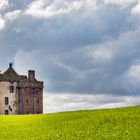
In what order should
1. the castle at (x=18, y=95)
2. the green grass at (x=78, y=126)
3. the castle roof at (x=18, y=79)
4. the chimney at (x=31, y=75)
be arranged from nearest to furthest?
the green grass at (x=78, y=126), the castle at (x=18, y=95), the castle roof at (x=18, y=79), the chimney at (x=31, y=75)

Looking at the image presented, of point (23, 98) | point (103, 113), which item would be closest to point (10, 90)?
point (23, 98)

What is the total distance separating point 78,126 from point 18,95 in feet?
313

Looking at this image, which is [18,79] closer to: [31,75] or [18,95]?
[18,95]

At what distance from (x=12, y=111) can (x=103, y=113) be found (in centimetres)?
8621

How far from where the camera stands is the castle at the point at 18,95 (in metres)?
138

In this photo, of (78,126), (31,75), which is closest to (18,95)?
(31,75)

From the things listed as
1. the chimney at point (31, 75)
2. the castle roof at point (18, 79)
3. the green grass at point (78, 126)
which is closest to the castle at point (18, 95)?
the castle roof at point (18, 79)

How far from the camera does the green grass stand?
38.6 metres

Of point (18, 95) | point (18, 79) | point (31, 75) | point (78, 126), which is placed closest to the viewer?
point (78, 126)

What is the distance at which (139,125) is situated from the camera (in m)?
41.8

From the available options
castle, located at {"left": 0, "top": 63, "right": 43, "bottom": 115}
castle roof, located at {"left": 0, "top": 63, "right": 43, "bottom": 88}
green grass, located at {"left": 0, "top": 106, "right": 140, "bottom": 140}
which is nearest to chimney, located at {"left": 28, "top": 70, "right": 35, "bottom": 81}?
castle roof, located at {"left": 0, "top": 63, "right": 43, "bottom": 88}

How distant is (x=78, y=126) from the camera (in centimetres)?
4584

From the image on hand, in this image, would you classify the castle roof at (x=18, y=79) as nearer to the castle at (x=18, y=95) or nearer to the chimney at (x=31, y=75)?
the castle at (x=18, y=95)

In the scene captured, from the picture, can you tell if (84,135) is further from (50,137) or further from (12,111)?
(12,111)
